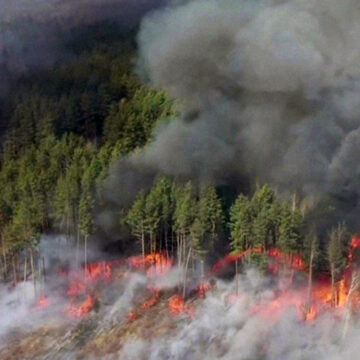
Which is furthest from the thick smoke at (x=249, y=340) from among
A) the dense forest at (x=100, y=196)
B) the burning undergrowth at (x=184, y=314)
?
the dense forest at (x=100, y=196)

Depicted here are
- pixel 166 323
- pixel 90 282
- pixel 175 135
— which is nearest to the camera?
pixel 166 323

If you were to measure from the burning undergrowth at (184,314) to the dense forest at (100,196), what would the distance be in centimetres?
109

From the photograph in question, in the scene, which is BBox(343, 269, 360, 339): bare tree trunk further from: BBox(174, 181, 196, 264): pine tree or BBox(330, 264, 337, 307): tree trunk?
BBox(174, 181, 196, 264): pine tree

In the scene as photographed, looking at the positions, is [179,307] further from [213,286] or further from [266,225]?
[266,225]

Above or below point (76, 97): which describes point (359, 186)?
below

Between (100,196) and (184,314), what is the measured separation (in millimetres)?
9256

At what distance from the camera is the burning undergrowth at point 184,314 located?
28.2 meters

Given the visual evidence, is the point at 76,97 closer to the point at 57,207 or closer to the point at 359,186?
the point at 57,207

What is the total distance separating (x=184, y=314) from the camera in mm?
30891

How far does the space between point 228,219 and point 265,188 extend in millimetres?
3505

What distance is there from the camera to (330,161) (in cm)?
3981

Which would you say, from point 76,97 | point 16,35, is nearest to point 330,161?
point 76,97

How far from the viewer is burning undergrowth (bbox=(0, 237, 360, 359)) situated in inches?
1109

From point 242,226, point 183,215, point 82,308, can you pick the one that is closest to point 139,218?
point 183,215
